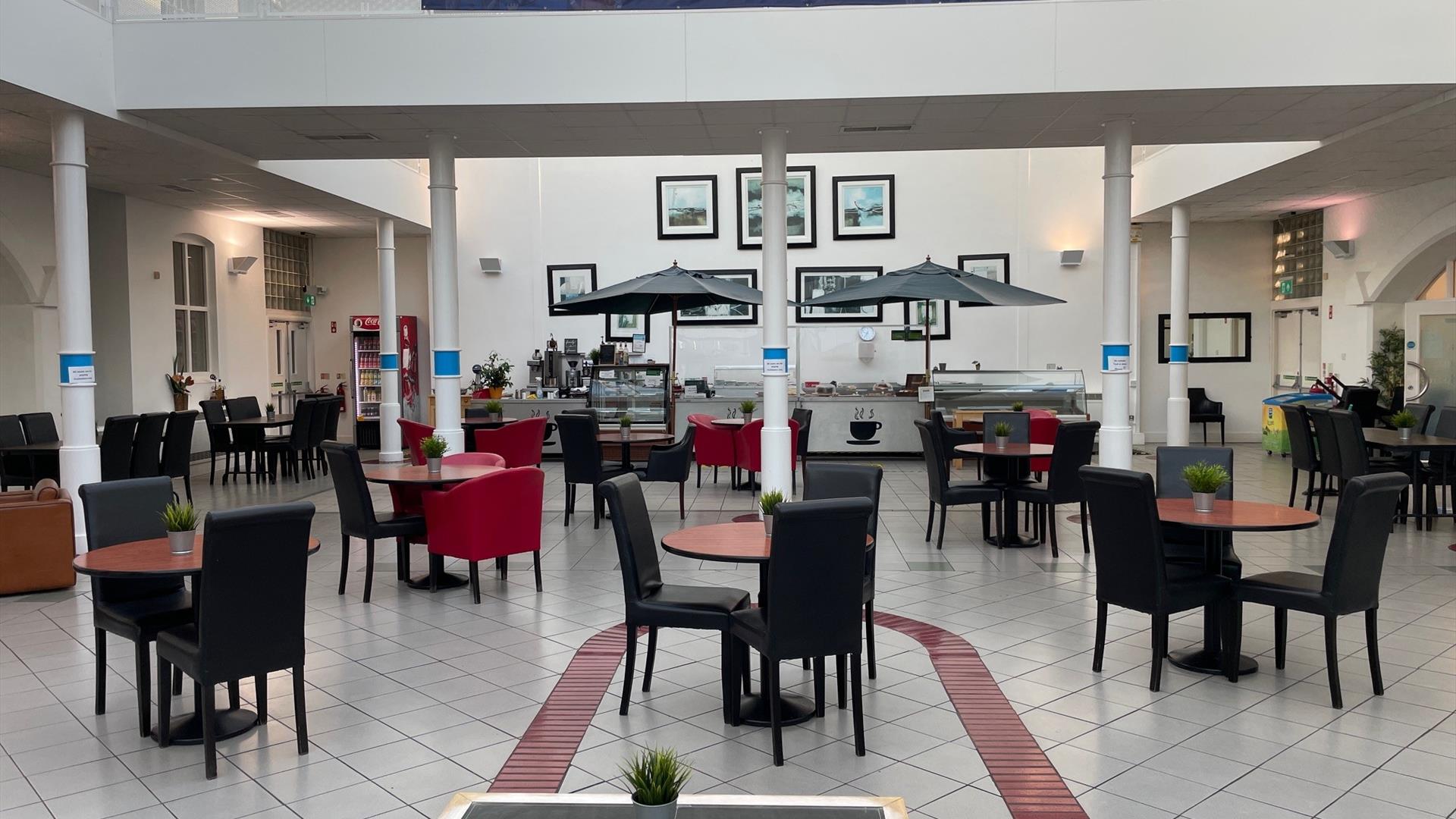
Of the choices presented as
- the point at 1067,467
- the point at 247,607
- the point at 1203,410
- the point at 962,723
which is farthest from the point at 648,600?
the point at 1203,410

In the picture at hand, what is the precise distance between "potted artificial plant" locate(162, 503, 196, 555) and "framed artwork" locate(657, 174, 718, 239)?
10692mm

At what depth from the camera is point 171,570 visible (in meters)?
3.70

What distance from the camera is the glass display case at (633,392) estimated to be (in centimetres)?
1084

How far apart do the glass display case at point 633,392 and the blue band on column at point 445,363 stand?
2278 mm

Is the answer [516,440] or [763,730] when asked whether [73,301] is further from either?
[763,730]

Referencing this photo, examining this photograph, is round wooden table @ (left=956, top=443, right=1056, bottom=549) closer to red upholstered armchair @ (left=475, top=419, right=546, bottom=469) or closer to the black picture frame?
red upholstered armchair @ (left=475, top=419, right=546, bottom=469)

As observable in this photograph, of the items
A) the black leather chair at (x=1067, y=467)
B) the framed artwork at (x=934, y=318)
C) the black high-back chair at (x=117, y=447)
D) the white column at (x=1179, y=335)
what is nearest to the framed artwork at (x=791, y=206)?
the framed artwork at (x=934, y=318)

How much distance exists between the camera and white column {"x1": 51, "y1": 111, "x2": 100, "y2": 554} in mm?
7254

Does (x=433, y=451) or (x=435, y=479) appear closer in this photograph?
(x=435, y=479)

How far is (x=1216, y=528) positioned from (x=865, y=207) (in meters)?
10.3

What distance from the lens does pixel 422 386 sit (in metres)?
15.4

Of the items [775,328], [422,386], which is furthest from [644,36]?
[422,386]

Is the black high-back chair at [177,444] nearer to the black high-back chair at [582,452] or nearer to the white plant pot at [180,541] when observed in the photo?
the black high-back chair at [582,452]

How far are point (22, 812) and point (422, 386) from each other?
12432 mm
